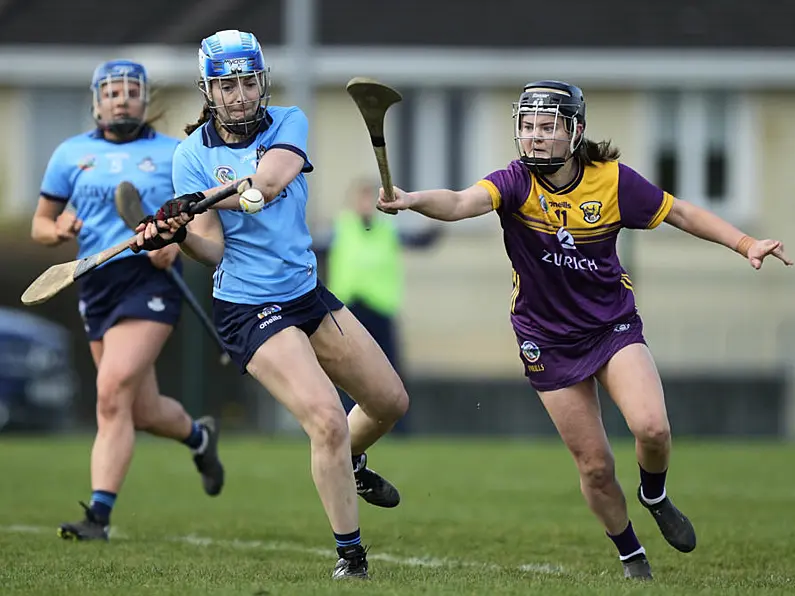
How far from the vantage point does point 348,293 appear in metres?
15.4

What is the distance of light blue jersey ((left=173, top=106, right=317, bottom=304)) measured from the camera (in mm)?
6949

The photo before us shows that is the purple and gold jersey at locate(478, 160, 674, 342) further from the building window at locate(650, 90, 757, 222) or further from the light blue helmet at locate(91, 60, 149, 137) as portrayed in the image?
the building window at locate(650, 90, 757, 222)

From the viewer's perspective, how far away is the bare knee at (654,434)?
691cm

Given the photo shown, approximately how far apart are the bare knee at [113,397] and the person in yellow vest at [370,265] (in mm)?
6644

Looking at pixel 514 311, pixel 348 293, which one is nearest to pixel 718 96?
pixel 348 293

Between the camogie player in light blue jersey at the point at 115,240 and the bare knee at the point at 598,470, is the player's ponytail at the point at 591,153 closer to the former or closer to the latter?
the bare knee at the point at 598,470

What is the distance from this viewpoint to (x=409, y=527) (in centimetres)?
927

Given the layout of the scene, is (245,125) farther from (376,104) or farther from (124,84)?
(124,84)

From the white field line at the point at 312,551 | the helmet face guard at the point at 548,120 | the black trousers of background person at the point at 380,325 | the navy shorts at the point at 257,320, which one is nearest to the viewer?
the navy shorts at the point at 257,320

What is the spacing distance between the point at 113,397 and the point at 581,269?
284 centimetres

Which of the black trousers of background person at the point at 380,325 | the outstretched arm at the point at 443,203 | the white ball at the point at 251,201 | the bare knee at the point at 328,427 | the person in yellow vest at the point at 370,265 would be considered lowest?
the black trousers of background person at the point at 380,325

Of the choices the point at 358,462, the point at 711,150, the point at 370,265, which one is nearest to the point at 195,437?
the point at 358,462

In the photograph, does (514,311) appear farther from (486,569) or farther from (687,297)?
(687,297)

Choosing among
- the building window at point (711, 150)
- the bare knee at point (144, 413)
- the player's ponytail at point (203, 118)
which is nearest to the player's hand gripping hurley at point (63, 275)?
the player's ponytail at point (203, 118)
